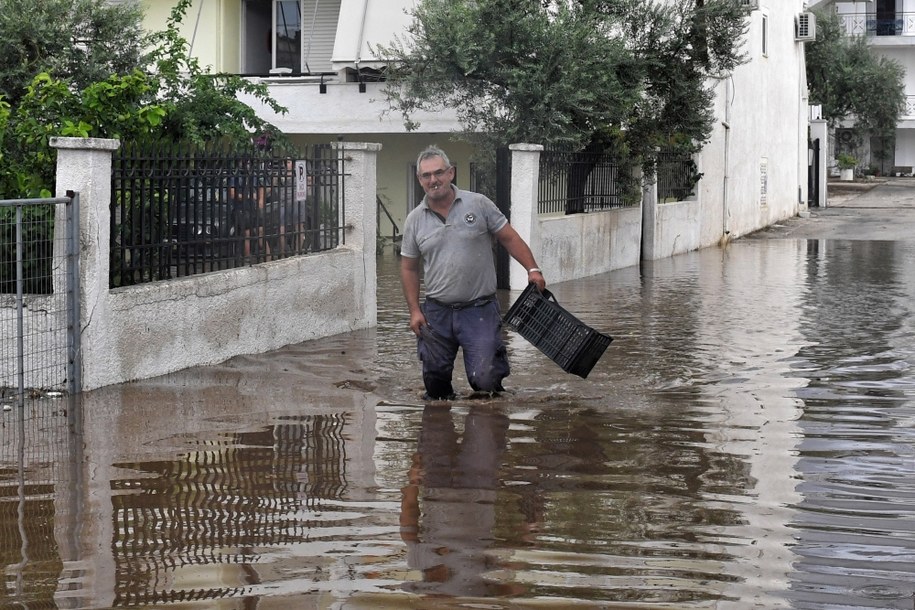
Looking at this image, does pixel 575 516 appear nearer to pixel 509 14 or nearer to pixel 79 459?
pixel 79 459

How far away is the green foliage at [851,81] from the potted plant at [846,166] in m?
1.42

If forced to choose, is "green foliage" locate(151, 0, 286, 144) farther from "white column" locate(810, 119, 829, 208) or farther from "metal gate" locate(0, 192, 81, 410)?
"white column" locate(810, 119, 829, 208)

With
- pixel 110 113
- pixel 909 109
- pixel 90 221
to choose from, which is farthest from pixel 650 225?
pixel 909 109

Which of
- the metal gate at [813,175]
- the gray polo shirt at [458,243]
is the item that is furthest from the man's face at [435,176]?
the metal gate at [813,175]

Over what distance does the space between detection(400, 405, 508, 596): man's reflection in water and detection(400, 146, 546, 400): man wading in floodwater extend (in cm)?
39

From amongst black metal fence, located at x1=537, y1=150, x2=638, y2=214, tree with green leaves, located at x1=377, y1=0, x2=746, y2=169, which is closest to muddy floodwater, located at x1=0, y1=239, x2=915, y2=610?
black metal fence, located at x1=537, y1=150, x2=638, y2=214

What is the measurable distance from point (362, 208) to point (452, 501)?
24.0 feet

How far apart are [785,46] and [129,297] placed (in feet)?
94.9

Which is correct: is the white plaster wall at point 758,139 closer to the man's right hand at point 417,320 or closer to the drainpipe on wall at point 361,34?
the drainpipe on wall at point 361,34

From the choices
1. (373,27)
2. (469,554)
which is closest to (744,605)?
(469,554)

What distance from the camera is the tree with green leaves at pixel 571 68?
19203 mm

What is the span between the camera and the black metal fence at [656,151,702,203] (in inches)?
971

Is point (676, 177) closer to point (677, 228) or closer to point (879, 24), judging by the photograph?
point (677, 228)

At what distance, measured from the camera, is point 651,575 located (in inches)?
211
